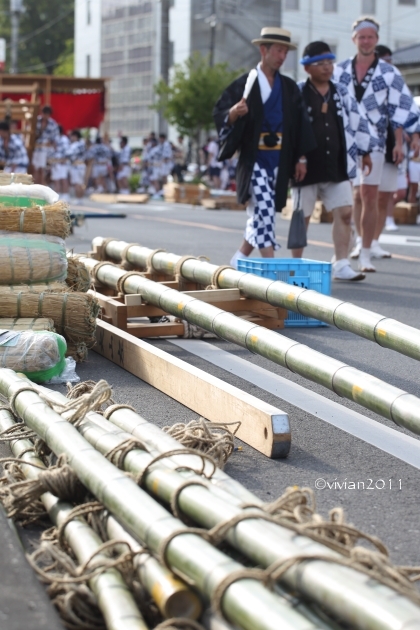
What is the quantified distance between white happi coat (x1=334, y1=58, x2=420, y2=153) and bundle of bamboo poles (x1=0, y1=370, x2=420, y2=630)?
6.66m

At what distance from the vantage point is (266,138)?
8.08m

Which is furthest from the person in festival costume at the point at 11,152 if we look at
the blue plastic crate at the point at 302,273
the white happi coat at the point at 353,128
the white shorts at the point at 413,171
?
the blue plastic crate at the point at 302,273

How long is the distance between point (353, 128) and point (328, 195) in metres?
0.77

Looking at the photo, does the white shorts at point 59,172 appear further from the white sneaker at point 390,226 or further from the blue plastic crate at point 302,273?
the blue plastic crate at point 302,273

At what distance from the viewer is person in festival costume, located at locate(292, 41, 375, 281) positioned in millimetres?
8328

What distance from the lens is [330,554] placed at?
2172 millimetres

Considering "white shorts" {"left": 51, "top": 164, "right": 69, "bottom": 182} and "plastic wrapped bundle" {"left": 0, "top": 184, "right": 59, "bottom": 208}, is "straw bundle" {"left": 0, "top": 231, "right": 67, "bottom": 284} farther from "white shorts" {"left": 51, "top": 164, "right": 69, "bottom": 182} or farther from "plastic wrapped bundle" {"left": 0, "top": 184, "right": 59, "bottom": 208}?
"white shorts" {"left": 51, "top": 164, "right": 69, "bottom": 182}

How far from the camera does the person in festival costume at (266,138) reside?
802 cm

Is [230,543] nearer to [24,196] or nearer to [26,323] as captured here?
[26,323]

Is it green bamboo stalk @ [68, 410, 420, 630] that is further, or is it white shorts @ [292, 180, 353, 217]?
white shorts @ [292, 180, 353, 217]

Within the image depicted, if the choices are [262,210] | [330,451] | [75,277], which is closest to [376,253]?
[262,210]

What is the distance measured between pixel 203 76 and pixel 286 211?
31.4 meters

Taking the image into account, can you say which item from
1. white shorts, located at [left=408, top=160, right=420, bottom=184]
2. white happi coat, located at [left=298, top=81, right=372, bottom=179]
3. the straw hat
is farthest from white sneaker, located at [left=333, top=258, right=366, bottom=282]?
white shorts, located at [left=408, top=160, right=420, bottom=184]

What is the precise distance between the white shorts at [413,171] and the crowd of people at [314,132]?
7343 millimetres
